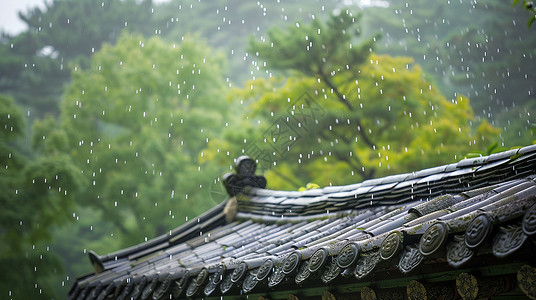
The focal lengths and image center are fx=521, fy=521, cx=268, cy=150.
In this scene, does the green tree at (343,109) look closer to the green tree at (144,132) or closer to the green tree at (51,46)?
the green tree at (144,132)

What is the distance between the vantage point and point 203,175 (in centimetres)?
1537

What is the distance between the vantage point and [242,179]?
15.2ft

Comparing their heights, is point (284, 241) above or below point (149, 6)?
below

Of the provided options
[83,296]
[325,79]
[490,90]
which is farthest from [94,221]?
[83,296]

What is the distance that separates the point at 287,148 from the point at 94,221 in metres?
9.97

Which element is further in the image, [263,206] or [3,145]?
[3,145]

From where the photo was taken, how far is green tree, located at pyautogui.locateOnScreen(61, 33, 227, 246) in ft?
50.1

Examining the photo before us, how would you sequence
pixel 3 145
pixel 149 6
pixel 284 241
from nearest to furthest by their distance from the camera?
pixel 284 241 → pixel 3 145 → pixel 149 6

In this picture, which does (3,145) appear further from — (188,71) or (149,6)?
(149,6)

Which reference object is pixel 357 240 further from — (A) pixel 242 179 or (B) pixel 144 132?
(B) pixel 144 132

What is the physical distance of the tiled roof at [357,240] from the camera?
4.51 feet

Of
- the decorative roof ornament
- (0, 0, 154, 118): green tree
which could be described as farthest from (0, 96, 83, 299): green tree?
the decorative roof ornament

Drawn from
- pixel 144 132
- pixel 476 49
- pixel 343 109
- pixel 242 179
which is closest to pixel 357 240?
pixel 242 179

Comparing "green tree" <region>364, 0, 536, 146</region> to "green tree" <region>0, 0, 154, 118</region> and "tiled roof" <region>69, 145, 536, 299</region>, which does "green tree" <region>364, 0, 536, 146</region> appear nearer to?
"tiled roof" <region>69, 145, 536, 299</region>
